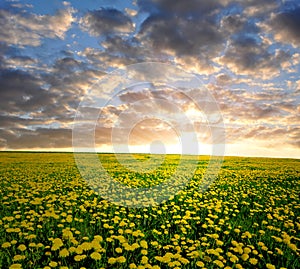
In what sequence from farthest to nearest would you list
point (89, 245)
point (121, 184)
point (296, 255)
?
point (121, 184) → point (296, 255) → point (89, 245)

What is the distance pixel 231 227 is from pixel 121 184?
6.27 metres

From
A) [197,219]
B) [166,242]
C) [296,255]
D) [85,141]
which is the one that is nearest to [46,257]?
[166,242]

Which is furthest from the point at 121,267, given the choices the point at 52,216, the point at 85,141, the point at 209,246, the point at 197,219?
the point at 85,141

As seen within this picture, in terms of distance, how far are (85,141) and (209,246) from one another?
7952mm

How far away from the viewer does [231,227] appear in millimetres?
6363

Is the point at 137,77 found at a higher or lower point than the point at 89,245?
higher

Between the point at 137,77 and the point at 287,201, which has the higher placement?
the point at 137,77

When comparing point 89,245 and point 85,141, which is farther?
point 85,141

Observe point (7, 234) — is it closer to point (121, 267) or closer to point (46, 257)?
point (46, 257)

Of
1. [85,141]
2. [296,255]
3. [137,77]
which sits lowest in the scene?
[296,255]

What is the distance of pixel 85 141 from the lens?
12.0 m

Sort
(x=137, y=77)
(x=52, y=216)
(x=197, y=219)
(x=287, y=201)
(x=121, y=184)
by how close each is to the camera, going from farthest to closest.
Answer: (x=137, y=77) < (x=121, y=184) < (x=287, y=201) < (x=197, y=219) < (x=52, y=216)

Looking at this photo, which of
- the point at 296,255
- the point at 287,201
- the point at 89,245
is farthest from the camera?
the point at 287,201

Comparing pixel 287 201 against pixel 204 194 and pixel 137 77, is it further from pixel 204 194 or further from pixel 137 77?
pixel 137 77
